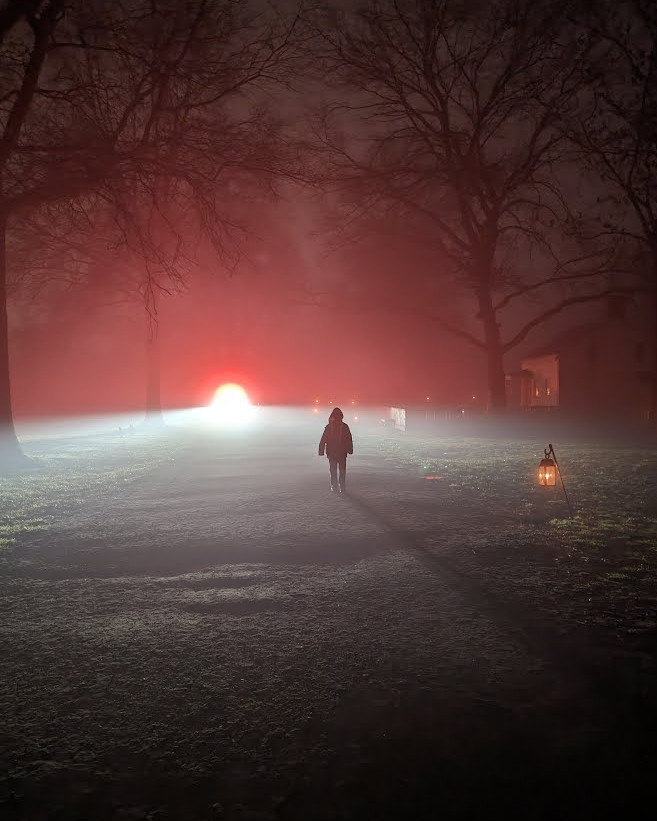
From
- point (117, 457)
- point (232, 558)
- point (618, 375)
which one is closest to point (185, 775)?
point (232, 558)

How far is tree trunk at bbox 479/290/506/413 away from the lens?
24938 millimetres

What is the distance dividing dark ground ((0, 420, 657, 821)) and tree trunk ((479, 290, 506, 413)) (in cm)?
1786

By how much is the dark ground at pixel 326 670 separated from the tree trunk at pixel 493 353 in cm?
1786

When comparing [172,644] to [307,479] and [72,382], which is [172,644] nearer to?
[307,479]

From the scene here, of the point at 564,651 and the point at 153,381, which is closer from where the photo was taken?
the point at 564,651

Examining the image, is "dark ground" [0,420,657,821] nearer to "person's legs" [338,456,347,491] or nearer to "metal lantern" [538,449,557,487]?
"metal lantern" [538,449,557,487]

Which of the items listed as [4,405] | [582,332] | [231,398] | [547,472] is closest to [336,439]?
[547,472]

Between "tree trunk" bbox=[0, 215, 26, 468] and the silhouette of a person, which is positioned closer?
the silhouette of a person

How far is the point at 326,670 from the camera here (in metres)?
3.75

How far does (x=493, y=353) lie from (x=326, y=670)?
2350 centimetres

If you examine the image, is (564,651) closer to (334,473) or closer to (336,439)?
(334,473)

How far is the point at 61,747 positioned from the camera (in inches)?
116

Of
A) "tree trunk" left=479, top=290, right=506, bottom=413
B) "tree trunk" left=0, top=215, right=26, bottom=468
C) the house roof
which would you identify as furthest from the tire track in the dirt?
the house roof

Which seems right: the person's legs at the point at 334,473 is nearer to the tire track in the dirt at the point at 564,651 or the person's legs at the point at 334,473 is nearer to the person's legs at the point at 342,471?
the person's legs at the point at 342,471
